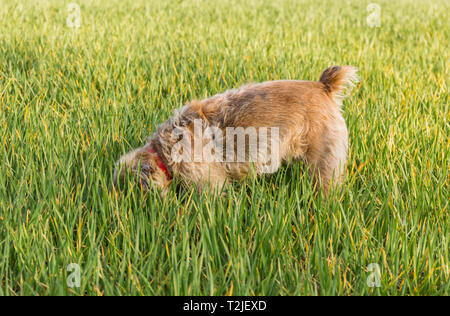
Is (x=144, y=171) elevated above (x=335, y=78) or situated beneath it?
situated beneath

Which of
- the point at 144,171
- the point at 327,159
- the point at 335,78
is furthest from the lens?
the point at 335,78

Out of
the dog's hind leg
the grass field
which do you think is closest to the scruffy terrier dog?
the dog's hind leg

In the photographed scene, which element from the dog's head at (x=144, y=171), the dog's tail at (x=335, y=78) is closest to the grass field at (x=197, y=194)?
the dog's head at (x=144, y=171)

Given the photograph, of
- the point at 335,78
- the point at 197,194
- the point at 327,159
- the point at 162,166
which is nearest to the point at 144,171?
the point at 162,166

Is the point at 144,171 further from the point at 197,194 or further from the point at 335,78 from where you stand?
the point at 335,78

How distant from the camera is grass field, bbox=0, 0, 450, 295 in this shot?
199cm

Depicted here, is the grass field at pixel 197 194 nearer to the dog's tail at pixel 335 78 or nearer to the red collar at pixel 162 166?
the red collar at pixel 162 166

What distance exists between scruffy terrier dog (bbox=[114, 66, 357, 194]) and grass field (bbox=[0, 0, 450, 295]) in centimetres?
13

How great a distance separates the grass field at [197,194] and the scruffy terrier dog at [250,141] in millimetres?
129

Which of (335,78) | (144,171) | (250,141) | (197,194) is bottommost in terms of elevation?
(197,194)

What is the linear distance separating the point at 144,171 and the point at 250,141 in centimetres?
63

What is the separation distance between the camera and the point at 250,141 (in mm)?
2771

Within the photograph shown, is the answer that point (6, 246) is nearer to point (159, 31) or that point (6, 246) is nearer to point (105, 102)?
point (105, 102)
